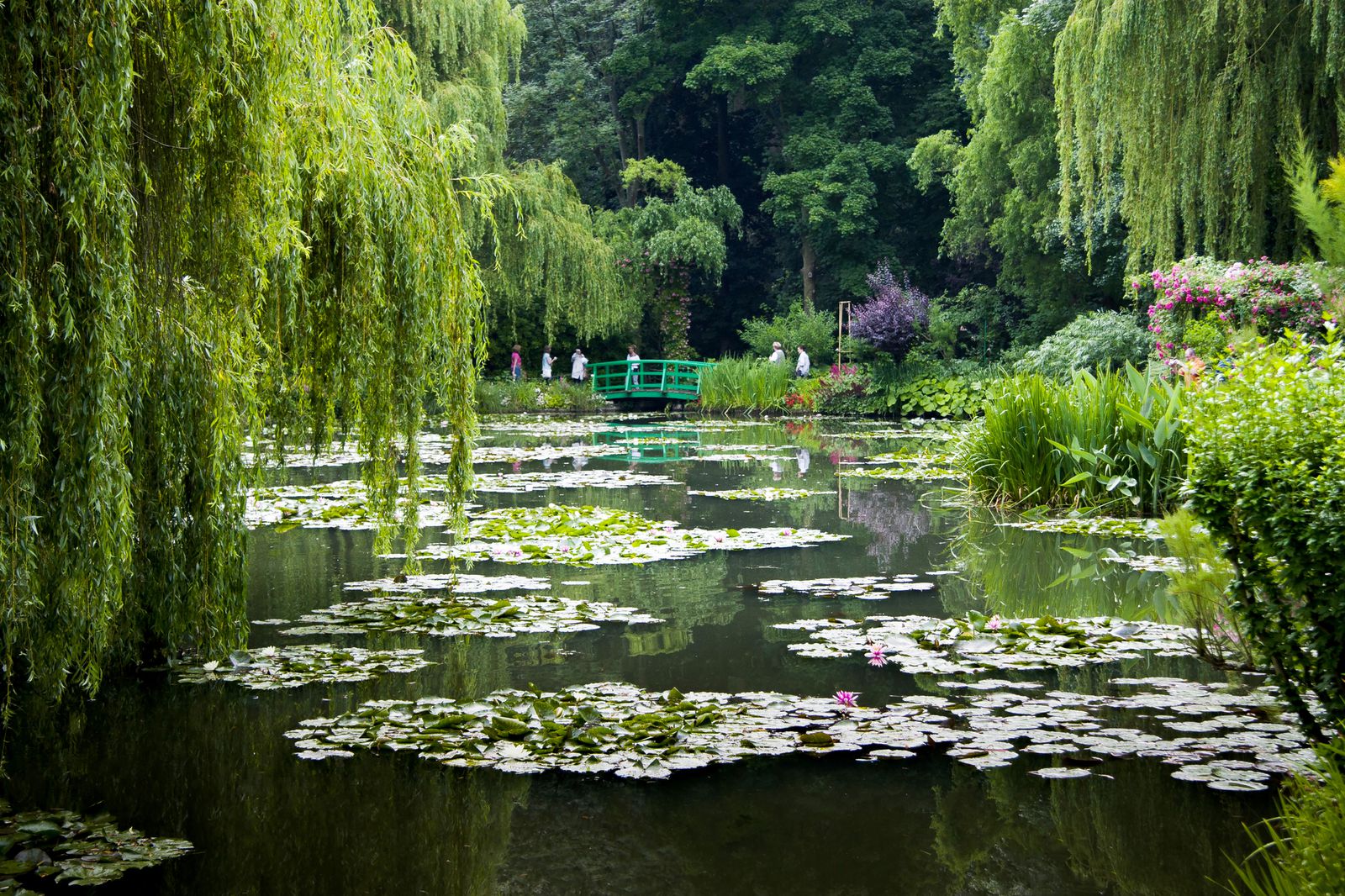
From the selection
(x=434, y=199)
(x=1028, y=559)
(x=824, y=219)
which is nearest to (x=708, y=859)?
(x=434, y=199)

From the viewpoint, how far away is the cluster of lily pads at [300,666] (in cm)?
423

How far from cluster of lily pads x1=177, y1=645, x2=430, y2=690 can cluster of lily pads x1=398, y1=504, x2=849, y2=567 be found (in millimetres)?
1941

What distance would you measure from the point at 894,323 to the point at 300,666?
→ 18302mm

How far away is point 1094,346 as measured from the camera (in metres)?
15.1

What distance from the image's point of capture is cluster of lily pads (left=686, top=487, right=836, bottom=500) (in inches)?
387

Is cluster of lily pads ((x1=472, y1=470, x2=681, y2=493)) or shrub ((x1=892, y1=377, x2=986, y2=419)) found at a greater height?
shrub ((x1=892, y1=377, x2=986, y2=419))

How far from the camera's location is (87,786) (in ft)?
10.6

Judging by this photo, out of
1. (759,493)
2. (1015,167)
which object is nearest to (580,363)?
(1015,167)

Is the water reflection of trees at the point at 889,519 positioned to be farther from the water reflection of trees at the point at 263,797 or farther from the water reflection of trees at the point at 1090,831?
the water reflection of trees at the point at 263,797

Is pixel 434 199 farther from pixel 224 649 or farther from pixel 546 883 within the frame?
pixel 546 883

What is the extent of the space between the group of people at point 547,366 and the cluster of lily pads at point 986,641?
20.8 m

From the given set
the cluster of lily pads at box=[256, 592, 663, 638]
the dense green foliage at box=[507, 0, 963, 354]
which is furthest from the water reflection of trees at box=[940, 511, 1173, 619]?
the dense green foliage at box=[507, 0, 963, 354]

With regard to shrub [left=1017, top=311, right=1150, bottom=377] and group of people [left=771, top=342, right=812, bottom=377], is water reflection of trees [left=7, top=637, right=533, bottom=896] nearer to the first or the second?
shrub [left=1017, top=311, right=1150, bottom=377]

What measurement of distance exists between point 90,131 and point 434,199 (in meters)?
2.00
